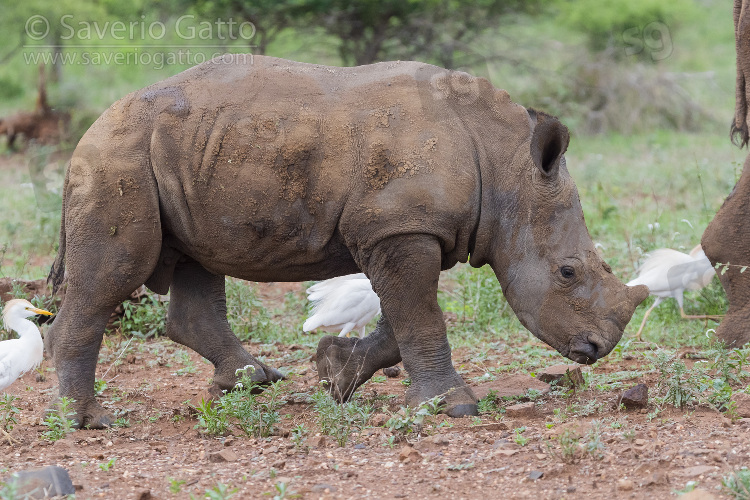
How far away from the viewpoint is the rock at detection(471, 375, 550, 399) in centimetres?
556

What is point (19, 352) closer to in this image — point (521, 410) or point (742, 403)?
point (521, 410)

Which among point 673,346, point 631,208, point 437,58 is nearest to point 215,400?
point 673,346

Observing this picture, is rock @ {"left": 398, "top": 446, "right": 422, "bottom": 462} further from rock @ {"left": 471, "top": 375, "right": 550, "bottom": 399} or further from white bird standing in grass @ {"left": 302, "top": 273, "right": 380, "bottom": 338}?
white bird standing in grass @ {"left": 302, "top": 273, "right": 380, "bottom": 338}

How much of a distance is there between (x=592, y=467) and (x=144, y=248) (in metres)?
2.49

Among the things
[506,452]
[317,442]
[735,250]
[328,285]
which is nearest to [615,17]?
[328,285]

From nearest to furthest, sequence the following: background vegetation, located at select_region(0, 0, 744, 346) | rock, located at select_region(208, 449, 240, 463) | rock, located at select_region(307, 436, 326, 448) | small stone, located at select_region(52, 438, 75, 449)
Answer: rock, located at select_region(208, 449, 240, 463) → rock, located at select_region(307, 436, 326, 448) → small stone, located at select_region(52, 438, 75, 449) → background vegetation, located at select_region(0, 0, 744, 346)

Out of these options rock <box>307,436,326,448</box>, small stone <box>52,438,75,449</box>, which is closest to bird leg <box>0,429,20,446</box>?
small stone <box>52,438,75,449</box>

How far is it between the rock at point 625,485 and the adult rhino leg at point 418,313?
1320 millimetres

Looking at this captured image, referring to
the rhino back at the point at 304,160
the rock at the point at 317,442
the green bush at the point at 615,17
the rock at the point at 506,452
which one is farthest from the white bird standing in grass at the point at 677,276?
the green bush at the point at 615,17

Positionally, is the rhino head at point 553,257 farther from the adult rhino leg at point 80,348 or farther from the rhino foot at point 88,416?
the rhino foot at point 88,416

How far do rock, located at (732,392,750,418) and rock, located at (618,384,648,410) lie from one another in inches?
16.6

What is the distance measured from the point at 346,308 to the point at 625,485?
135 inches

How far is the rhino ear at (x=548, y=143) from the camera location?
4.92 m

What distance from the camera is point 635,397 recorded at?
495cm
